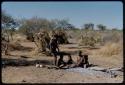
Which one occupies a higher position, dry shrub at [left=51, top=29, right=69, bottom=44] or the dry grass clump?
dry shrub at [left=51, top=29, right=69, bottom=44]

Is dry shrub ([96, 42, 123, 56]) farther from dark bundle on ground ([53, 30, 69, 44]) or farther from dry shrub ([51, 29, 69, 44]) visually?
dark bundle on ground ([53, 30, 69, 44])

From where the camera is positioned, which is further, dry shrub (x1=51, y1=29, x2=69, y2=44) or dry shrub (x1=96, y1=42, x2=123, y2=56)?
dry shrub (x1=51, y1=29, x2=69, y2=44)

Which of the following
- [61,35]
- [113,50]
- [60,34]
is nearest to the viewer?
[113,50]

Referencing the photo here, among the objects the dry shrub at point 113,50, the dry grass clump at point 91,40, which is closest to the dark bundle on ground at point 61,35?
the dry grass clump at point 91,40

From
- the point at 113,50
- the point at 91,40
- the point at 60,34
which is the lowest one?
the point at 91,40

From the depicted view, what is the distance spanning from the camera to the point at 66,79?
32.0ft

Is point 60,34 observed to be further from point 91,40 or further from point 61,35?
point 91,40

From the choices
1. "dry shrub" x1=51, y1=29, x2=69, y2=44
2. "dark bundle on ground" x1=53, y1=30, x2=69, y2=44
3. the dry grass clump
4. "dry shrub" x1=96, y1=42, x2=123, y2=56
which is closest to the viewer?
"dry shrub" x1=96, y1=42, x2=123, y2=56

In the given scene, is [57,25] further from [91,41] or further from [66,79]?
[66,79]

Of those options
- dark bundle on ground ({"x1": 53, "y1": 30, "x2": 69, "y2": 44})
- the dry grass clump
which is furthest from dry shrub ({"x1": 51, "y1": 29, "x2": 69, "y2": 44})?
the dry grass clump

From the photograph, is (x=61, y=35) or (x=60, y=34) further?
(x=61, y=35)

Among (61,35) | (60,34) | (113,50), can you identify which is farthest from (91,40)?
(113,50)

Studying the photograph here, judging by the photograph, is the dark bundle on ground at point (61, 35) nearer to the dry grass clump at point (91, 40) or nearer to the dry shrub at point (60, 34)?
the dry shrub at point (60, 34)

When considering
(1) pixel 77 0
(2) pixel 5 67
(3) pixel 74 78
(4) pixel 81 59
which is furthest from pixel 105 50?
(1) pixel 77 0
